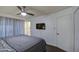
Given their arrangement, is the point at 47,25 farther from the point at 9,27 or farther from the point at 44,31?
the point at 9,27

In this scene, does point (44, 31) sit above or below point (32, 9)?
below

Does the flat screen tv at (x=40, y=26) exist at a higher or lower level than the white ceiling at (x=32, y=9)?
lower

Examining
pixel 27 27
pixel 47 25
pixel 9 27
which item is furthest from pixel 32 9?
pixel 9 27

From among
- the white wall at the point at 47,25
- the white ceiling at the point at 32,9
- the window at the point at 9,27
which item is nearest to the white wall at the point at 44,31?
the white wall at the point at 47,25

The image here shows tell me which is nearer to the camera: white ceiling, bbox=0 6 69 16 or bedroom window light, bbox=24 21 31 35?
white ceiling, bbox=0 6 69 16

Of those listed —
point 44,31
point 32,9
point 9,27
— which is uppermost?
point 32,9

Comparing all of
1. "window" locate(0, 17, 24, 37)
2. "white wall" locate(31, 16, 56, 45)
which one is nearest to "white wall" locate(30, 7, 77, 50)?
"white wall" locate(31, 16, 56, 45)

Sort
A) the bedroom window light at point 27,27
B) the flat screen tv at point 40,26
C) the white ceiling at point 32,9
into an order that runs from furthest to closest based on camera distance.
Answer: the flat screen tv at point 40,26
the bedroom window light at point 27,27
the white ceiling at point 32,9

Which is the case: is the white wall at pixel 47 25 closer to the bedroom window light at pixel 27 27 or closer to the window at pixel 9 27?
the bedroom window light at pixel 27 27

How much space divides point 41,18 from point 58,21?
2.03 ft

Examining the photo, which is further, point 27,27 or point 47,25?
point 47,25

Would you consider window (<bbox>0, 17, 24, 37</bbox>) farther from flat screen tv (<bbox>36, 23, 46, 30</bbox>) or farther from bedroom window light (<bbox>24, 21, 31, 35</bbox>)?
flat screen tv (<bbox>36, 23, 46, 30</bbox>)
